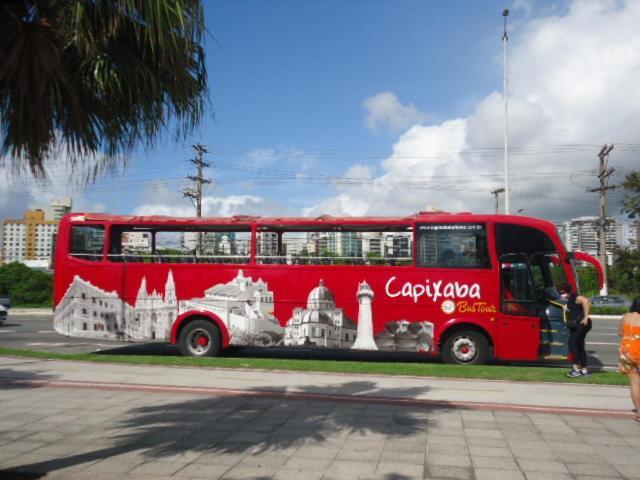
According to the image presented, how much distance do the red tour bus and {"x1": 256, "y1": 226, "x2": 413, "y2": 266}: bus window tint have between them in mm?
25

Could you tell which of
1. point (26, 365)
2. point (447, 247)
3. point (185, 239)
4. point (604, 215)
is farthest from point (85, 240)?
point (604, 215)

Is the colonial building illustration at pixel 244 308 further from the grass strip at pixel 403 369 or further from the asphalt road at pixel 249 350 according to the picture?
the grass strip at pixel 403 369

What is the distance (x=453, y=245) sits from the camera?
12078mm

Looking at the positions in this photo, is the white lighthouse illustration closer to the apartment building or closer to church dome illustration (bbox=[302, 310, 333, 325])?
church dome illustration (bbox=[302, 310, 333, 325])

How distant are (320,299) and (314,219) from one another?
6.36 feet

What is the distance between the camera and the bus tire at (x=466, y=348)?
38.5ft

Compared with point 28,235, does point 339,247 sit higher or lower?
lower

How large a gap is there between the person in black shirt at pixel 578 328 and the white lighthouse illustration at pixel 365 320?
4145mm

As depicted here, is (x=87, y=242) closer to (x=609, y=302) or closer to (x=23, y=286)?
(x=609, y=302)

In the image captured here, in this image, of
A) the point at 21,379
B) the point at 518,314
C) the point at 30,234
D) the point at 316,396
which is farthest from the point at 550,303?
the point at 30,234

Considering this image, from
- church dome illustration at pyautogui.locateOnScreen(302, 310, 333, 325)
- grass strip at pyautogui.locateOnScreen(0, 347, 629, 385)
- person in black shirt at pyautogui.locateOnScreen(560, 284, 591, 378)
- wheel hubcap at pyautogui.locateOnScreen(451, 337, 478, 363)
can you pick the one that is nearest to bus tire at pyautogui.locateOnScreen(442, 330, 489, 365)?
wheel hubcap at pyautogui.locateOnScreen(451, 337, 478, 363)

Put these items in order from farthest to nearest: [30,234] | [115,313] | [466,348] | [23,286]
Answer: [30,234] → [23,286] → [115,313] → [466,348]

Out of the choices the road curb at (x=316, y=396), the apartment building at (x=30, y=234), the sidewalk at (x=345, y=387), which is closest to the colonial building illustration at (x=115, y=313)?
the sidewalk at (x=345, y=387)

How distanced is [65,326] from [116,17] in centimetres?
1160
